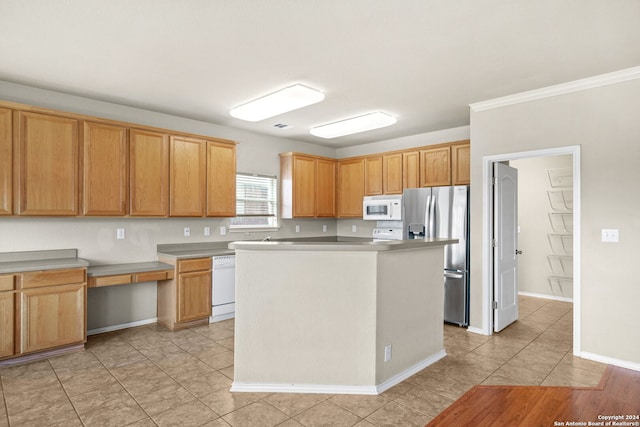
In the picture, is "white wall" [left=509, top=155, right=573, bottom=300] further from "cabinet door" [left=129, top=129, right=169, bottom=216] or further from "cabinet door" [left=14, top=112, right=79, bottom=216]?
"cabinet door" [left=14, top=112, right=79, bottom=216]

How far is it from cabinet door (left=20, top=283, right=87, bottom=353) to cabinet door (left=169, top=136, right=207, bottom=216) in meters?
1.41

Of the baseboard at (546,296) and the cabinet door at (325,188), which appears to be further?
the cabinet door at (325,188)

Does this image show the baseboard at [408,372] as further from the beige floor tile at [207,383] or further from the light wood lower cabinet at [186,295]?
the light wood lower cabinet at [186,295]

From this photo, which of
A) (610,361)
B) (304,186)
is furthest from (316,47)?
(610,361)

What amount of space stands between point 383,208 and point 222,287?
2.69m

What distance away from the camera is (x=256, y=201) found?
5.78m

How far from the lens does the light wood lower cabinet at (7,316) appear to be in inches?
125

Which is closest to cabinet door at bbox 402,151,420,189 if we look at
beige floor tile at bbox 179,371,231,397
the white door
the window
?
the white door

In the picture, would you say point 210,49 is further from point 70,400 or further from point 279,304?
point 70,400

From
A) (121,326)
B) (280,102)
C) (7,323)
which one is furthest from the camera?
(121,326)

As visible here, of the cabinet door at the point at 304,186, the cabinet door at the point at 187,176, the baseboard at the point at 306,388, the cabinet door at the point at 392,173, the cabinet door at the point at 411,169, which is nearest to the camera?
the baseboard at the point at 306,388

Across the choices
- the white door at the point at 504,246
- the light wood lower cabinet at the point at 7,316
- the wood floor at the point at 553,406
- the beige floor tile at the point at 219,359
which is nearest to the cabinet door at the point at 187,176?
the light wood lower cabinet at the point at 7,316

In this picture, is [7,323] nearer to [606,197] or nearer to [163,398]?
[163,398]

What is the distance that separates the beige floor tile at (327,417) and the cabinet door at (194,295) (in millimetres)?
2421
